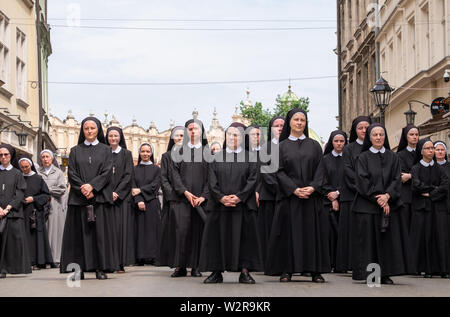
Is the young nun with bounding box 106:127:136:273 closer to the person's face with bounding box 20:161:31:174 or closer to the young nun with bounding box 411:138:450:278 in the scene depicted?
the person's face with bounding box 20:161:31:174

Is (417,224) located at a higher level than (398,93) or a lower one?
lower

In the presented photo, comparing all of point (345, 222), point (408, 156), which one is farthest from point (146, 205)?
point (408, 156)

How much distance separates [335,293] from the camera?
1116 cm

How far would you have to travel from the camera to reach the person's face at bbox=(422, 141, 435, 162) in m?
15.5

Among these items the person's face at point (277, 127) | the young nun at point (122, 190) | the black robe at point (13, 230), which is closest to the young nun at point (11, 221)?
the black robe at point (13, 230)

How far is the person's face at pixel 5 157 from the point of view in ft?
50.3

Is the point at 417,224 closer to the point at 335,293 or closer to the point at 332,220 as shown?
the point at 332,220

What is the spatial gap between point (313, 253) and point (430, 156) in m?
3.46

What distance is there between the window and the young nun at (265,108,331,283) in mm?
23423

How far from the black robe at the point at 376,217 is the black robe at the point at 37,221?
270 inches

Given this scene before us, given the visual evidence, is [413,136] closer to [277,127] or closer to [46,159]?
[277,127]

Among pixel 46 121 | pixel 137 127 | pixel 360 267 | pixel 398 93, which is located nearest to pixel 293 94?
pixel 137 127

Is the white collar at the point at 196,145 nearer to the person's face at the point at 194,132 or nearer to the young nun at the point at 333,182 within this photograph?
the person's face at the point at 194,132

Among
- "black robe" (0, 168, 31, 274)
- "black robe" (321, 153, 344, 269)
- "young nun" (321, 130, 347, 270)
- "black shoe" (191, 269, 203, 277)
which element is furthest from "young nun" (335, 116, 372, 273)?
"black robe" (0, 168, 31, 274)
